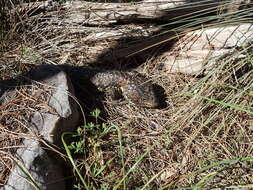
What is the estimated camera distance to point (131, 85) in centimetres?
353

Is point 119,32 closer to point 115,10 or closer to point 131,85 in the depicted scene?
point 115,10

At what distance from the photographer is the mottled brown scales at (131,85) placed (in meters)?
3.39

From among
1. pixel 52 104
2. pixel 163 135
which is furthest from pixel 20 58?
pixel 163 135

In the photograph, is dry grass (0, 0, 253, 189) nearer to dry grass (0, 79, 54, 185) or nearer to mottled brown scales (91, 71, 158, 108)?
dry grass (0, 79, 54, 185)

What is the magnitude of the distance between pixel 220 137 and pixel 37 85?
1.59 metres

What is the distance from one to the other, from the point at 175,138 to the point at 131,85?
2.77 feet

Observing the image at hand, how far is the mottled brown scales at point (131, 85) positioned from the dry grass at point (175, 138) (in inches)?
4.5

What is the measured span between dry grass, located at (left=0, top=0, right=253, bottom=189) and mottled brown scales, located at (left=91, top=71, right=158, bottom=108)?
→ 12 centimetres

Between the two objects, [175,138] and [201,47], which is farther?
[201,47]

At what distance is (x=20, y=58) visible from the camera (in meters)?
3.74

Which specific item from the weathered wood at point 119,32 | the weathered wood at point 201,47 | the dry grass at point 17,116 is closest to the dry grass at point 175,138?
the dry grass at point 17,116

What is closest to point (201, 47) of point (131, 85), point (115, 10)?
point (131, 85)

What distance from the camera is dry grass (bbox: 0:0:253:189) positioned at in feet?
8.41

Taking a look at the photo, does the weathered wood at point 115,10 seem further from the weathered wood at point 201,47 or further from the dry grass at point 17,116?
the dry grass at point 17,116
